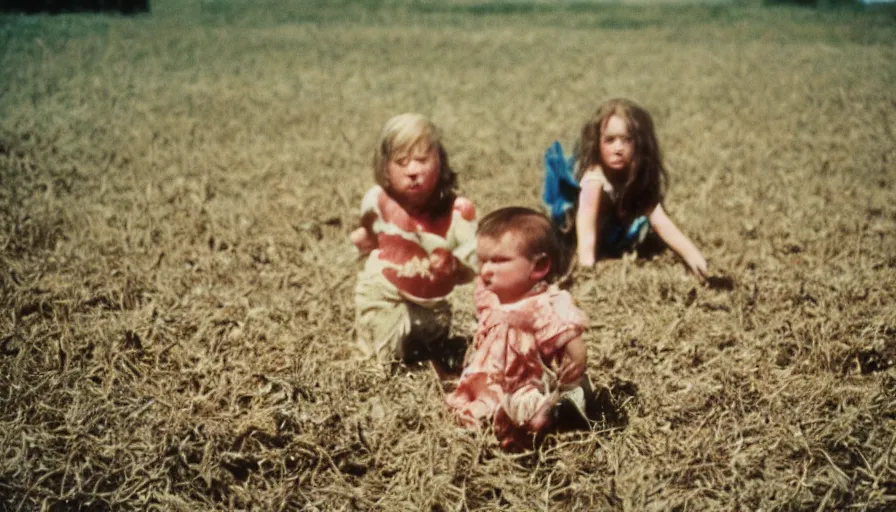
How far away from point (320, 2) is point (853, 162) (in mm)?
24697

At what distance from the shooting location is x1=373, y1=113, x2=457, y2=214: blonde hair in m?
2.92

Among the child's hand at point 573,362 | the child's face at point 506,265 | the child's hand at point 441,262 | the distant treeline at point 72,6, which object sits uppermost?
the distant treeline at point 72,6

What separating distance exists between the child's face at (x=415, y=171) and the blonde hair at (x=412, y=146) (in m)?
0.01

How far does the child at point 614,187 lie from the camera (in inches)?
159

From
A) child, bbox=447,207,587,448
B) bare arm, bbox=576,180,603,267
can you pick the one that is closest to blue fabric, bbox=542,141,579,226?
bare arm, bbox=576,180,603,267

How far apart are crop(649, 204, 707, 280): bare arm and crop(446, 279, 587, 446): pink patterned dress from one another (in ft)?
5.35

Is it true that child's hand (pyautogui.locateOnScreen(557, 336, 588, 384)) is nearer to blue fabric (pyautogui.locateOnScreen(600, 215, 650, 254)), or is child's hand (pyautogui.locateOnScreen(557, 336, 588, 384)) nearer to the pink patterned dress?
the pink patterned dress

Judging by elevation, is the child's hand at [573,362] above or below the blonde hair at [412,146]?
below

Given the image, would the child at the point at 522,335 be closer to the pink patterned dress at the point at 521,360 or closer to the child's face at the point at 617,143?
the pink patterned dress at the point at 521,360

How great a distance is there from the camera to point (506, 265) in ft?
8.20

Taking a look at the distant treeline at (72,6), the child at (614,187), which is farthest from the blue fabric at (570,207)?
the distant treeline at (72,6)

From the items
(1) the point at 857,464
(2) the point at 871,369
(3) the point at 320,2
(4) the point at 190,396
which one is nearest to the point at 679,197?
(2) the point at 871,369

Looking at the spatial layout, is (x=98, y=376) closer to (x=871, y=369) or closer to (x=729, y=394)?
(x=729, y=394)

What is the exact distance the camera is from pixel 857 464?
95.3 inches
